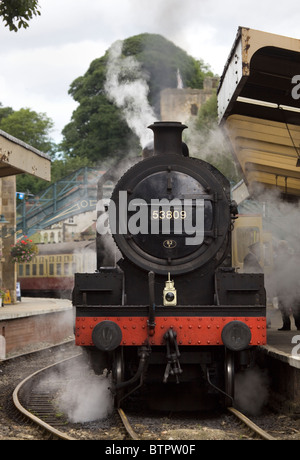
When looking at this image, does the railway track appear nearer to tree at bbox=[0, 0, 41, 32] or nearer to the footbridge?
tree at bbox=[0, 0, 41, 32]

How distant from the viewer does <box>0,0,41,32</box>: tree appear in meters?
7.71

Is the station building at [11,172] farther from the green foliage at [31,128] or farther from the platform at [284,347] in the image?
the green foliage at [31,128]

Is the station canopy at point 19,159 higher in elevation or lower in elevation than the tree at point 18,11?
lower

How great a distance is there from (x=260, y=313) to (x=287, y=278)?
4293 millimetres

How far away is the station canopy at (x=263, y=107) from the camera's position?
6.51 meters

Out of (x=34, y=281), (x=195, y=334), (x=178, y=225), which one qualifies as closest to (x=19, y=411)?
(x=195, y=334)

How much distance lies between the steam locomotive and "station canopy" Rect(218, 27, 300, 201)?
1192 mm

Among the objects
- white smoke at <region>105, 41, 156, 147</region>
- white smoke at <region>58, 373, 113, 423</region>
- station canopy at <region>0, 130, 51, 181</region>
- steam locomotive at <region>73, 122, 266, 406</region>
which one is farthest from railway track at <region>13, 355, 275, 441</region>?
white smoke at <region>105, 41, 156, 147</region>

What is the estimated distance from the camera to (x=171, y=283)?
273 inches

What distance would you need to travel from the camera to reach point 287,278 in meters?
10.9

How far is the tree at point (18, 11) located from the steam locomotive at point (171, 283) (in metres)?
2.01

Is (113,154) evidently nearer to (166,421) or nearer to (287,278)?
(287,278)

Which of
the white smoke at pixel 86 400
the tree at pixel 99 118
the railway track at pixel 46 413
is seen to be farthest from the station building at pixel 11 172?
the tree at pixel 99 118

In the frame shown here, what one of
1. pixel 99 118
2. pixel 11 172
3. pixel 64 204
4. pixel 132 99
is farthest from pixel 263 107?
pixel 99 118
